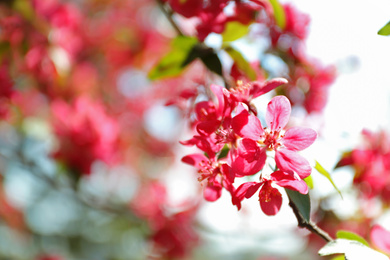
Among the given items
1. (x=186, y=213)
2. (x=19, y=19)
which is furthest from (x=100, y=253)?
(x=19, y=19)

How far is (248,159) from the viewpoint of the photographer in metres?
0.59

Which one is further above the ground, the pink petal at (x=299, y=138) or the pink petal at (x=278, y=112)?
the pink petal at (x=278, y=112)

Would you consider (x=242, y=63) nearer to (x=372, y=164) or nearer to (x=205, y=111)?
(x=205, y=111)

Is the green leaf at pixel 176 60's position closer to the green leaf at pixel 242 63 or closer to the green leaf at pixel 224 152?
the green leaf at pixel 242 63

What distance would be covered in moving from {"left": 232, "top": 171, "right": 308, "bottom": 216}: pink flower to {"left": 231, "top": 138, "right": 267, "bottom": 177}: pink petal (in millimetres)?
23

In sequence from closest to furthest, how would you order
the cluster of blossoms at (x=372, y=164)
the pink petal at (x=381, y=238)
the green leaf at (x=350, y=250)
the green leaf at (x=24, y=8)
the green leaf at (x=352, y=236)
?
the green leaf at (x=350, y=250)
the green leaf at (x=352, y=236)
the pink petal at (x=381, y=238)
the cluster of blossoms at (x=372, y=164)
the green leaf at (x=24, y=8)

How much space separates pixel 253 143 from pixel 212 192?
0.15 metres

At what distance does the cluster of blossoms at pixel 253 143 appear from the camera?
0.58 metres

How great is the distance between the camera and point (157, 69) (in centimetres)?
95

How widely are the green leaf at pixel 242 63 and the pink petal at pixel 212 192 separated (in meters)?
0.29

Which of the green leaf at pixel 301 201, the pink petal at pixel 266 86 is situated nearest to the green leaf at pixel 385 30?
the pink petal at pixel 266 86

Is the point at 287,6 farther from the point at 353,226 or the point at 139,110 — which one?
the point at 139,110

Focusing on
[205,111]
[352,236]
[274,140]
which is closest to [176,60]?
[205,111]

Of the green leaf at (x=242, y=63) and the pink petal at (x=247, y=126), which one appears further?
the green leaf at (x=242, y=63)
